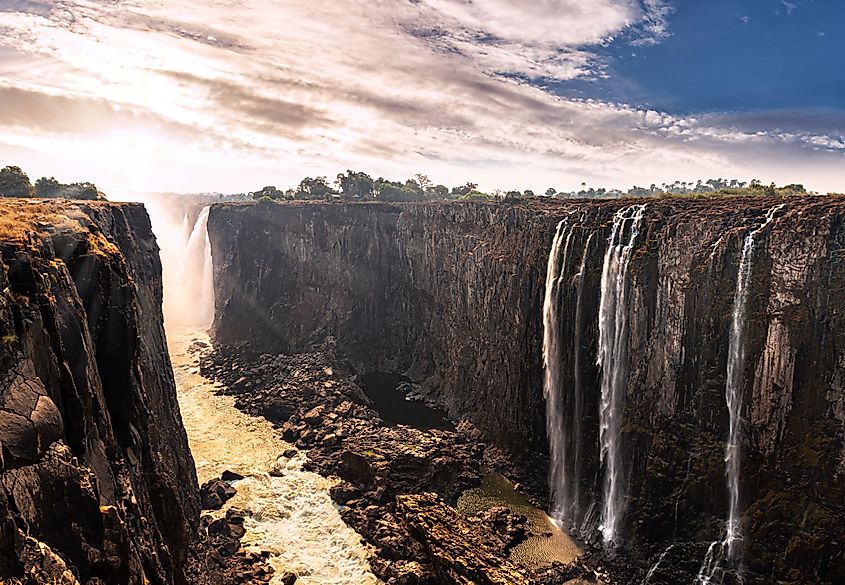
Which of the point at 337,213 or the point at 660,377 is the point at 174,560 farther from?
the point at 337,213

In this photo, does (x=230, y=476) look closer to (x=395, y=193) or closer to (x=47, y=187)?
(x=47, y=187)

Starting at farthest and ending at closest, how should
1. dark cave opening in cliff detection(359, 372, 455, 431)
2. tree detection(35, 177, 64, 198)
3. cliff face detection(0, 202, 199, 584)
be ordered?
tree detection(35, 177, 64, 198), dark cave opening in cliff detection(359, 372, 455, 431), cliff face detection(0, 202, 199, 584)

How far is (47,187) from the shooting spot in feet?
169

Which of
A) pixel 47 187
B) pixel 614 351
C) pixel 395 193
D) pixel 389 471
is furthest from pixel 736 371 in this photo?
pixel 395 193

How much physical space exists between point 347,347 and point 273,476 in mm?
24886

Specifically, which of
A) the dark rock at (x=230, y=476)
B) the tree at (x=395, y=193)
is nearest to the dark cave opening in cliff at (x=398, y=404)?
the dark rock at (x=230, y=476)

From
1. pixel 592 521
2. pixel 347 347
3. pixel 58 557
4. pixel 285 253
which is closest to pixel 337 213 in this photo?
pixel 285 253

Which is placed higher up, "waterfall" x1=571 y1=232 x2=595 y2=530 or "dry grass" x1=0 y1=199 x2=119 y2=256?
"dry grass" x1=0 y1=199 x2=119 y2=256

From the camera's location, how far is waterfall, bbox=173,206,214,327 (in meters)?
78.2

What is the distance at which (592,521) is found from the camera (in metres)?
29.1

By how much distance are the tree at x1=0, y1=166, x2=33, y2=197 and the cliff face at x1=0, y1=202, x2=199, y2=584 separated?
1107 inches

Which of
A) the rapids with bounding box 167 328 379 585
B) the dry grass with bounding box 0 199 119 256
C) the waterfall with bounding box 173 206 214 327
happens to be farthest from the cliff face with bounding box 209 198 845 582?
the waterfall with bounding box 173 206 214 327

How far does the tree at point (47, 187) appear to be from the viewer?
1962 inches

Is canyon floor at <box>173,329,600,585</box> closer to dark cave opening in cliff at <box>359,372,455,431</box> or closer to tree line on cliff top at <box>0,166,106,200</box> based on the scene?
dark cave opening in cliff at <box>359,372,455,431</box>
